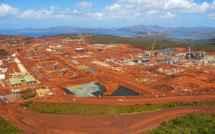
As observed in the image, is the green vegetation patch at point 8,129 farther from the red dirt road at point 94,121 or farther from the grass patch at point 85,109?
the grass patch at point 85,109

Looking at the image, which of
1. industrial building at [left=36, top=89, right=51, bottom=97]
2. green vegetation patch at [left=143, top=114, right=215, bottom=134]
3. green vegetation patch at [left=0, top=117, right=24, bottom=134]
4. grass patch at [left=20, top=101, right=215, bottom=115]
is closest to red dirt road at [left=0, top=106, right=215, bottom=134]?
green vegetation patch at [left=0, top=117, right=24, bottom=134]

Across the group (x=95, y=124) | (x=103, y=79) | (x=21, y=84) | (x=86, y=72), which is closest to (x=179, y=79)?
(x=103, y=79)

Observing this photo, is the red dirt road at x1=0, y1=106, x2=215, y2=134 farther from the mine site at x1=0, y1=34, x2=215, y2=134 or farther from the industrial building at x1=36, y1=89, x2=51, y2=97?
the industrial building at x1=36, y1=89, x2=51, y2=97

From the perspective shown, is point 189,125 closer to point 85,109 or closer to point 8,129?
point 85,109

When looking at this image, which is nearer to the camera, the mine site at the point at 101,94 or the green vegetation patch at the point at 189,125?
the green vegetation patch at the point at 189,125

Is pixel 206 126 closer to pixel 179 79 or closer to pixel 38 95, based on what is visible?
pixel 179 79

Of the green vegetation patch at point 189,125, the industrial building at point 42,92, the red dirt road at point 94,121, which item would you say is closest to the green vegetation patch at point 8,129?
the red dirt road at point 94,121
